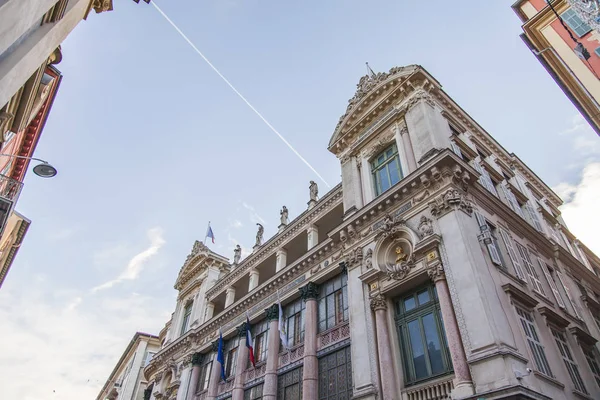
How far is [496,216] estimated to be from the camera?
16672 mm

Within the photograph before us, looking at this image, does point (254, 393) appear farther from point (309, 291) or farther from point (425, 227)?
point (425, 227)

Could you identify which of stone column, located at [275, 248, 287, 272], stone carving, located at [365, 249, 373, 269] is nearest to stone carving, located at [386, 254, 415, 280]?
stone carving, located at [365, 249, 373, 269]

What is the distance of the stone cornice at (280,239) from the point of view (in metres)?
23.2

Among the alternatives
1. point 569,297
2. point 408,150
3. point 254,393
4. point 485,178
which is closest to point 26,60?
point 408,150

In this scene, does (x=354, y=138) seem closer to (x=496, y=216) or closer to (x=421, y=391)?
(x=496, y=216)

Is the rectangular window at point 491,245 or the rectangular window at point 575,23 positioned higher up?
the rectangular window at point 575,23

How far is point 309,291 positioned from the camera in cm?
2048

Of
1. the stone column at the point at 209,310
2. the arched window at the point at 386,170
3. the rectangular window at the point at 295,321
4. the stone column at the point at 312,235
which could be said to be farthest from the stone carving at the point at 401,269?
the stone column at the point at 209,310

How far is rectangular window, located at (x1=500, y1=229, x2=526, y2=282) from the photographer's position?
1484 centimetres

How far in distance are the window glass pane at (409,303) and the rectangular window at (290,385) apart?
7.06 meters

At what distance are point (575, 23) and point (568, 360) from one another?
13.0m

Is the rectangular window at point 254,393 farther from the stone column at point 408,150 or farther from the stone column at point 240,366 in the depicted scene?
the stone column at point 408,150

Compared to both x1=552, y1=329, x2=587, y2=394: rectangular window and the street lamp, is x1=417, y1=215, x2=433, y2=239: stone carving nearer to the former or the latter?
x1=552, y1=329, x2=587, y2=394: rectangular window

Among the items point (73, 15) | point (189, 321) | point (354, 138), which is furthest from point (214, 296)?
point (73, 15)
